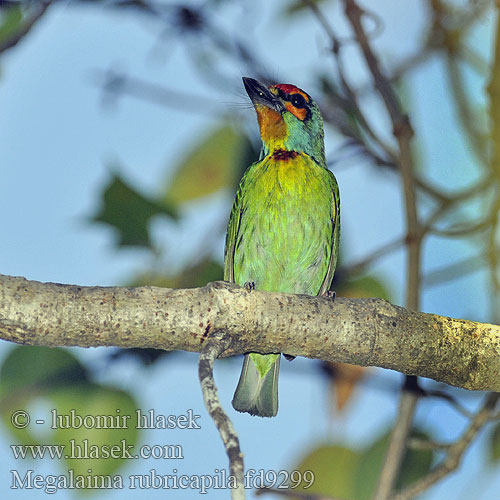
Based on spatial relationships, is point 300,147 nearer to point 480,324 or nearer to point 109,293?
point 480,324

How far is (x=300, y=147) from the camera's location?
3855mm

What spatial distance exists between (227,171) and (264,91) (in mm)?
647

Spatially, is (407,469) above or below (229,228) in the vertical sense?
below

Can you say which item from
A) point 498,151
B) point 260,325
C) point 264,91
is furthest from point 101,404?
point 498,151

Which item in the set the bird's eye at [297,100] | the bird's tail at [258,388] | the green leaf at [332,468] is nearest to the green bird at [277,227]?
the bird's tail at [258,388]

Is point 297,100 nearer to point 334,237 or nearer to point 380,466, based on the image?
point 334,237

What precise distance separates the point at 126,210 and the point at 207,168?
3.43ft

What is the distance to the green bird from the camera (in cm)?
351

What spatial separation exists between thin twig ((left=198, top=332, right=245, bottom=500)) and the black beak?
194cm

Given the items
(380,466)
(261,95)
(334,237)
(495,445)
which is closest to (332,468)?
(380,466)

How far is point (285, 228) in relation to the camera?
3520mm

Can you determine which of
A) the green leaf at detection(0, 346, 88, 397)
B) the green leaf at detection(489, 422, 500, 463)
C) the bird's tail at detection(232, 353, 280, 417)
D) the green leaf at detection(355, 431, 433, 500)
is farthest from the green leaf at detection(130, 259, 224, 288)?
the green leaf at detection(489, 422, 500, 463)

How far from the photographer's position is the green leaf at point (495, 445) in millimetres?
3339

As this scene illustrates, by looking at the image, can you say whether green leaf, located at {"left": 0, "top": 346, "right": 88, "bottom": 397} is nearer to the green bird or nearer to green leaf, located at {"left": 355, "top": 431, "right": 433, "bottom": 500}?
the green bird
